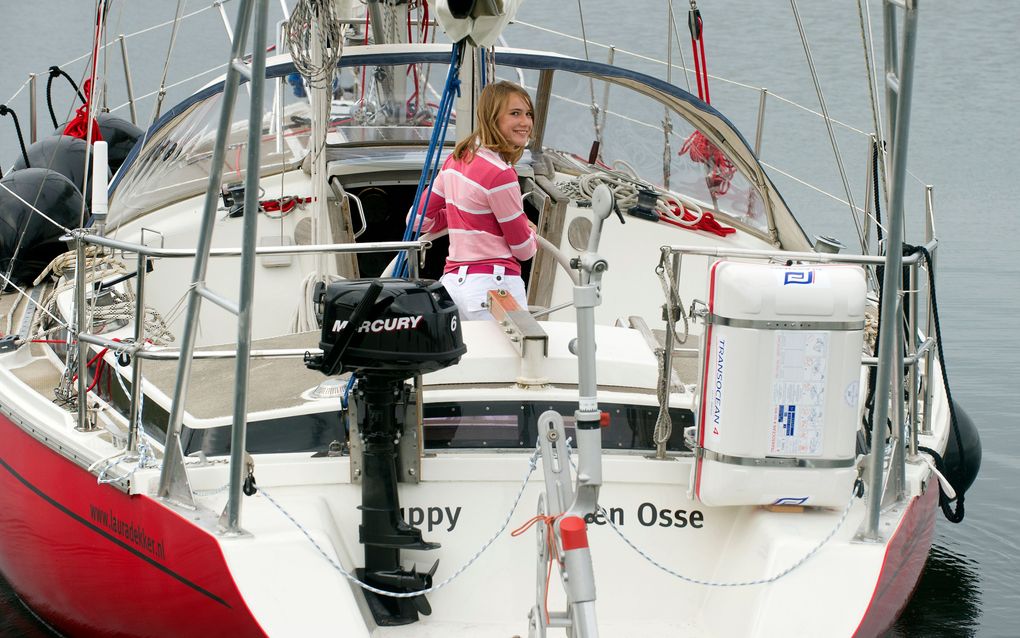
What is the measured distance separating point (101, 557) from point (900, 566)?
2.46 metres

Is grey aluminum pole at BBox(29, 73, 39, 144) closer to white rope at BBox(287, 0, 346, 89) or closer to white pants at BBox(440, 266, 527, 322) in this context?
white rope at BBox(287, 0, 346, 89)

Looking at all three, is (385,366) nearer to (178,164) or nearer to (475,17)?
(475,17)

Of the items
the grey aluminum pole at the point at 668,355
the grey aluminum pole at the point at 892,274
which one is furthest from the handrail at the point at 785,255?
the grey aluminum pole at the point at 892,274

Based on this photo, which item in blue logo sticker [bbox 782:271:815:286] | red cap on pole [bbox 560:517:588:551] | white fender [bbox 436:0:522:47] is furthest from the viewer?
white fender [bbox 436:0:522:47]

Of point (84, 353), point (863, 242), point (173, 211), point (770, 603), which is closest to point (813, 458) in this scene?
point (770, 603)

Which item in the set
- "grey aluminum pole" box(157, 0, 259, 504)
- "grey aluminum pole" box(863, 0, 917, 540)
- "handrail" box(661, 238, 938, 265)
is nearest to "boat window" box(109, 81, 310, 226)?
"grey aluminum pole" box(157, 0, 259, 504)

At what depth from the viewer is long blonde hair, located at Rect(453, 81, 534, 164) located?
4266mm

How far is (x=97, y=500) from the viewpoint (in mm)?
3891

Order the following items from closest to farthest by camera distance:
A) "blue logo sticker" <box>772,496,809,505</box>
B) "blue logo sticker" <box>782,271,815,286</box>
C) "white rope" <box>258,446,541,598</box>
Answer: "white rope" <box>258,446,541,598</box>, "blue logo sticker" <box>782,271,815,286</box>, "blue logo sticker" <box>772,496,809,505</box>

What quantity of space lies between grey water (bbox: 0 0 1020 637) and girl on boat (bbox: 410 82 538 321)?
5.80 ft

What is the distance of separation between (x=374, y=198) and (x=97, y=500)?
263cm

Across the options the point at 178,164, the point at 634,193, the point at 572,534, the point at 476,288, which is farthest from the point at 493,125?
the point at 178,164

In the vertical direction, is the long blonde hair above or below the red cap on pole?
above

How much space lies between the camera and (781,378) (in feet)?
11.3
